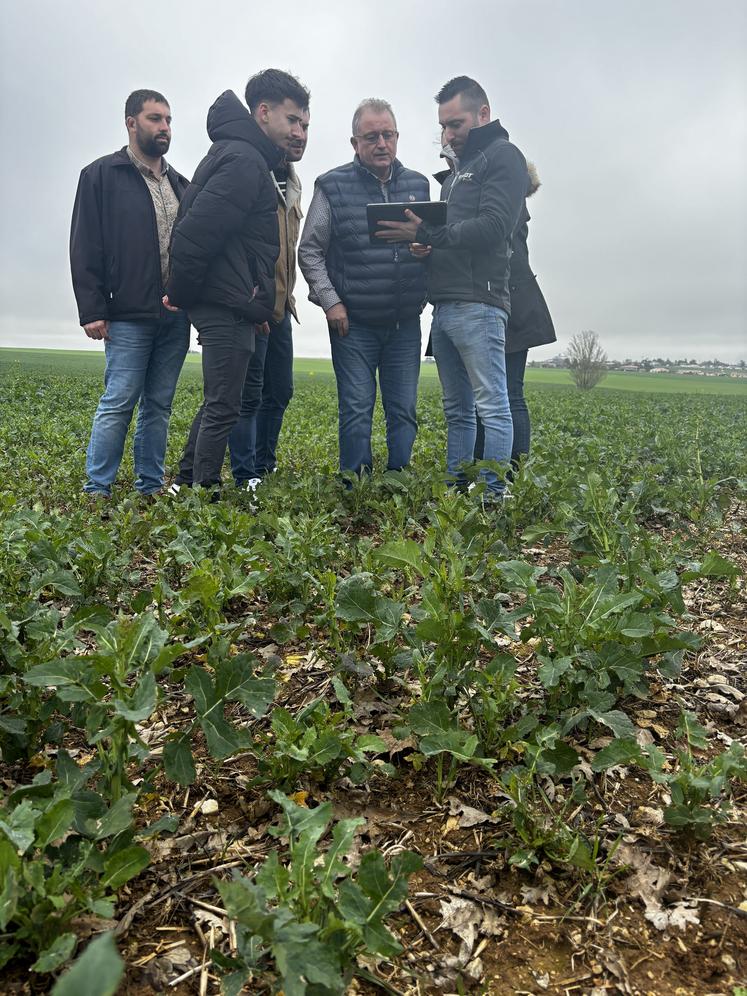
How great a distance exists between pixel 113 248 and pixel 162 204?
0.52m

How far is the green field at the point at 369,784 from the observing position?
140 centimetres

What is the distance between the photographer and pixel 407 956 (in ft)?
4.98

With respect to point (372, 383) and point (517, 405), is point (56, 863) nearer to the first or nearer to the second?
point (372, 383)

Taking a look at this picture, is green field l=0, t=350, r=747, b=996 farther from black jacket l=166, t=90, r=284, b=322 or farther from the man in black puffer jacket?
black jacket l=166, t=90, r=284, b=322

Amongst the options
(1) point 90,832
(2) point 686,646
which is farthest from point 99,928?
(2) point 686,646

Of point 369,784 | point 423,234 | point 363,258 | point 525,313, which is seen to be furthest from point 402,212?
point 369,784

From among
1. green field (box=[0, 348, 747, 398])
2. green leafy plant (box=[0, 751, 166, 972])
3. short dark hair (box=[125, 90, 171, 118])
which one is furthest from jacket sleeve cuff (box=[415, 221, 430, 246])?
green field (box=[0, 348, 747, 398])

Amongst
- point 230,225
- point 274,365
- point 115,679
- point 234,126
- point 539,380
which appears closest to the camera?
point 115,679

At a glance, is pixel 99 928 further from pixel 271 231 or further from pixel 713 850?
pixel 271 231

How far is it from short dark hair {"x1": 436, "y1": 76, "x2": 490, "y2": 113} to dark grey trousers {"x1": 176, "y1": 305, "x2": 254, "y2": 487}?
2059 millimetres

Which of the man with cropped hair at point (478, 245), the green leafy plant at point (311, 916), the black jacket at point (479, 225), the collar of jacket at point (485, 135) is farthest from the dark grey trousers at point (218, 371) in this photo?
the green leafy plant at point (311, 916)

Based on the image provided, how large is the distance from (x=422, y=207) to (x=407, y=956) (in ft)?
14.0

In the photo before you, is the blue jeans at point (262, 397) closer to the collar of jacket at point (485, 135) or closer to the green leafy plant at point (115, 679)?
the collar of jacket at point (485, 135)

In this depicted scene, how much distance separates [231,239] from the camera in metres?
4.47
